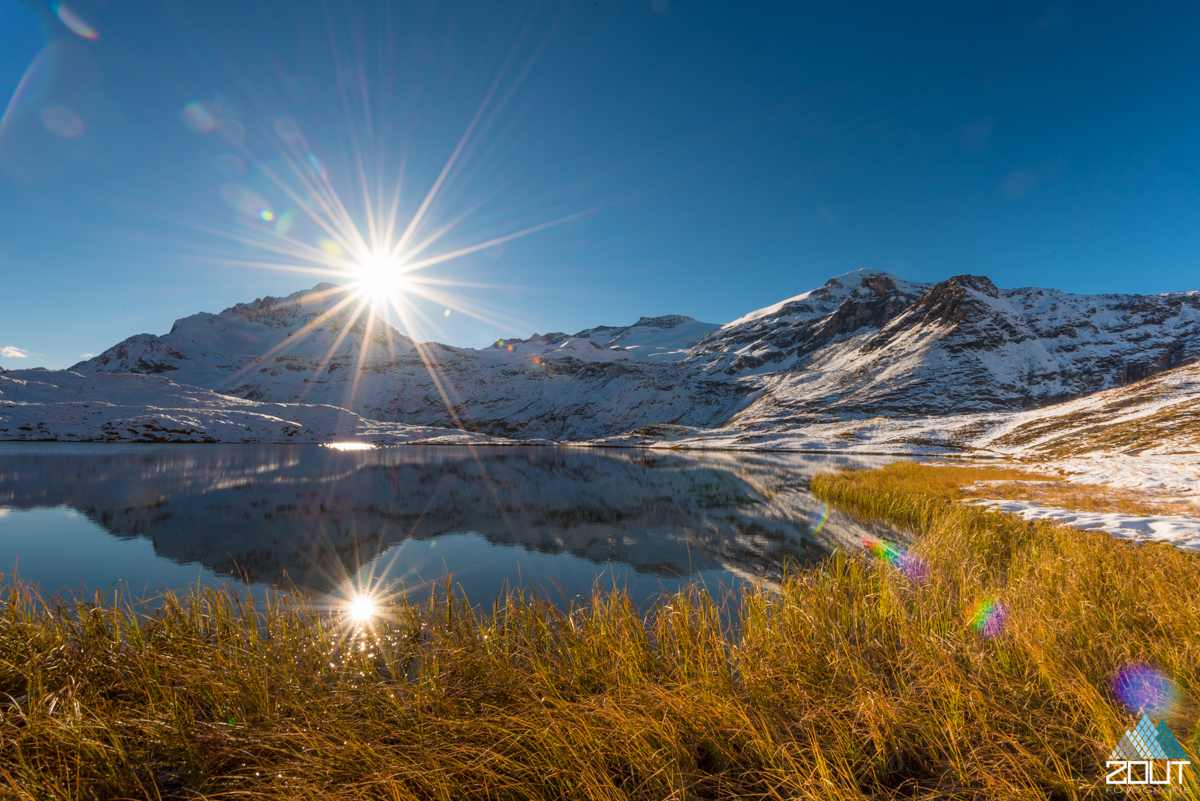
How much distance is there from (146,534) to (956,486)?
39036 millimetres

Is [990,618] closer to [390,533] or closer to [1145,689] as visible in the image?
[1145,689]

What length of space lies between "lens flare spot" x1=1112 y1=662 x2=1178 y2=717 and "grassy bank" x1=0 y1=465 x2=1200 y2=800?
89 millimetres

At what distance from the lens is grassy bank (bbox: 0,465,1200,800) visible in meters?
3.97

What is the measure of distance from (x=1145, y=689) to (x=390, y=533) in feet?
73.6

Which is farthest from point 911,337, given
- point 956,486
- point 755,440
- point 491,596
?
point 491,596

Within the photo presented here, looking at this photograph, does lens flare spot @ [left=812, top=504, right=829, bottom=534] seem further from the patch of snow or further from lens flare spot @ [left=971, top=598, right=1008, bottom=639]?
lens flare spot @ [left=971, top=598, right=1008, bottom=639]

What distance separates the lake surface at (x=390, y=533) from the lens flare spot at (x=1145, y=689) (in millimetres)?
6627

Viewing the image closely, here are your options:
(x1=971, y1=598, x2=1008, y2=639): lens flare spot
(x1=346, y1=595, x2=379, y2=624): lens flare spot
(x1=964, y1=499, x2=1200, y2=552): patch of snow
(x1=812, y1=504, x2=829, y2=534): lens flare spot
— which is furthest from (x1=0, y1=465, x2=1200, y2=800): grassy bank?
(x1=812, y1=504, x2=829, y2=534): lens flare spot

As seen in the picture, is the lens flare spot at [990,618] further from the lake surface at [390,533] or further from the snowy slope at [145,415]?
the snowy slope at [145,415]

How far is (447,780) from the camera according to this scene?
383 centimetres

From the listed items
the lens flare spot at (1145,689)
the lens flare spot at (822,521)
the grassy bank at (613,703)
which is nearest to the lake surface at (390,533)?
the lens flare spot at (822,521)

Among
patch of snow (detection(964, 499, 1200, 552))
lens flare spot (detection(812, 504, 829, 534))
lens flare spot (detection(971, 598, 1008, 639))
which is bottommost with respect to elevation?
lens flare spot (detection(812, 504, 829, 534))

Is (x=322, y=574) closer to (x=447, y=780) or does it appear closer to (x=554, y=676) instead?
(x=554, y=676)

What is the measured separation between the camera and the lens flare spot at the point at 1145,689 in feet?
15.3
